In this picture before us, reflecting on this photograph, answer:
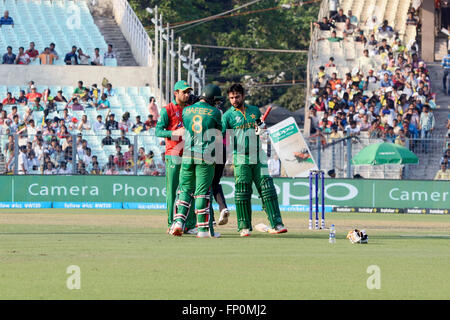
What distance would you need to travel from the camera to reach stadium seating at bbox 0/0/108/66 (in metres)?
46.4

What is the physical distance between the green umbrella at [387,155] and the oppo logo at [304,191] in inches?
45.1

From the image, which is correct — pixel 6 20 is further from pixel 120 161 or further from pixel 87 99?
pixel 120 161

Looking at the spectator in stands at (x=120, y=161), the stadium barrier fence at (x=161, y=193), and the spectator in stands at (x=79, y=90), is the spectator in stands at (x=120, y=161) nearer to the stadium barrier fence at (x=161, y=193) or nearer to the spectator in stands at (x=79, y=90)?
the stadium barrier fence at (x=161, y=193)

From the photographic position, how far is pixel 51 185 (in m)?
30.7

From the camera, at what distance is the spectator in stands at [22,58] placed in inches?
1686

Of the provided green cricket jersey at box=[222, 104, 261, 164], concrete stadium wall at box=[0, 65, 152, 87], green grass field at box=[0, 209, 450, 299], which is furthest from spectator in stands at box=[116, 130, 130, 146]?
green cricket jersey at box=[222, 104, 261, 164]

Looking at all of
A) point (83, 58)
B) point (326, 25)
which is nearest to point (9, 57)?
point (83, 58)

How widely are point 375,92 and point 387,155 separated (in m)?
9.79

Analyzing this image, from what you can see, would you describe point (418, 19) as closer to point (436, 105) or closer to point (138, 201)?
point (436, 105)

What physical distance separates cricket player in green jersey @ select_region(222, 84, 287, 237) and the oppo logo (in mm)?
14518

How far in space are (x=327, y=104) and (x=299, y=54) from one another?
27073 mm

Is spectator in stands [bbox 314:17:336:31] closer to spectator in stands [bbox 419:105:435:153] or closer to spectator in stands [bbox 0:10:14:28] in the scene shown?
spectator in stands [bbox 419:105:435:153]

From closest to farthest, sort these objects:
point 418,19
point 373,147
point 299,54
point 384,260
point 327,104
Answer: point 384,260 → point 373,147 → point 327,104 → point 418,19 → point 299,54
